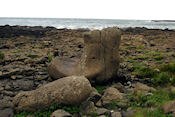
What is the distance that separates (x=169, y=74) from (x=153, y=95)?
8.21ft

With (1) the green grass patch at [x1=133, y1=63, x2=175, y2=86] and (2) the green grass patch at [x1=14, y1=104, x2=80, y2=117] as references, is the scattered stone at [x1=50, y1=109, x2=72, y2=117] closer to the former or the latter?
(2) the green grass patch at [x1=14, y1=104, x2=80, y2=117]

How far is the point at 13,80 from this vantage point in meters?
8.48

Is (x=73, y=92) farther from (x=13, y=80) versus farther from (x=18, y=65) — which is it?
(x=18, y=65)

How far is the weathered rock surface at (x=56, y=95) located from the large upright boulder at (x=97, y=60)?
193 centimetres

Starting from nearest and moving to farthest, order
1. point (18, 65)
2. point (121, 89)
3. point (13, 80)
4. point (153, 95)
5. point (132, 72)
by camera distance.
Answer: point (153, 95) < point (121, 89) < point (13, 80) < point (132, 72) < point (18, 65)

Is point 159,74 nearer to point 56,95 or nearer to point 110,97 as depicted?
point 110,97

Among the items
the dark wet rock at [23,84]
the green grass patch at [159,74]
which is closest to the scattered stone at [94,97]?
the green grass patch at [159,74]

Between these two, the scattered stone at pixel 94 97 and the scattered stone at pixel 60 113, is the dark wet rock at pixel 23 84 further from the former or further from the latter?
the scattered stone at pixel 60 113

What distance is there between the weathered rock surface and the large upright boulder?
1.93 meters

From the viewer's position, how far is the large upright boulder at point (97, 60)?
25.9 ft

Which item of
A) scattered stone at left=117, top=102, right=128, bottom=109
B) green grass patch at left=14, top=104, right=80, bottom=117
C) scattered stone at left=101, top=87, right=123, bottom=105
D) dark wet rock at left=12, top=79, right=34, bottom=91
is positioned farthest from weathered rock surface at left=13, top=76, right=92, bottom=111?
dark wet rock at left=12, top=79, right=34, bottom=91

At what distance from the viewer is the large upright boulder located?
7895 millimetres

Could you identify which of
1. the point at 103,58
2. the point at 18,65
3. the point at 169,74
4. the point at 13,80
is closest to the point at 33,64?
the point at 18,65

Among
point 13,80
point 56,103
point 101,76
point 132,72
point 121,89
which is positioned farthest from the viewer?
point 132,72
